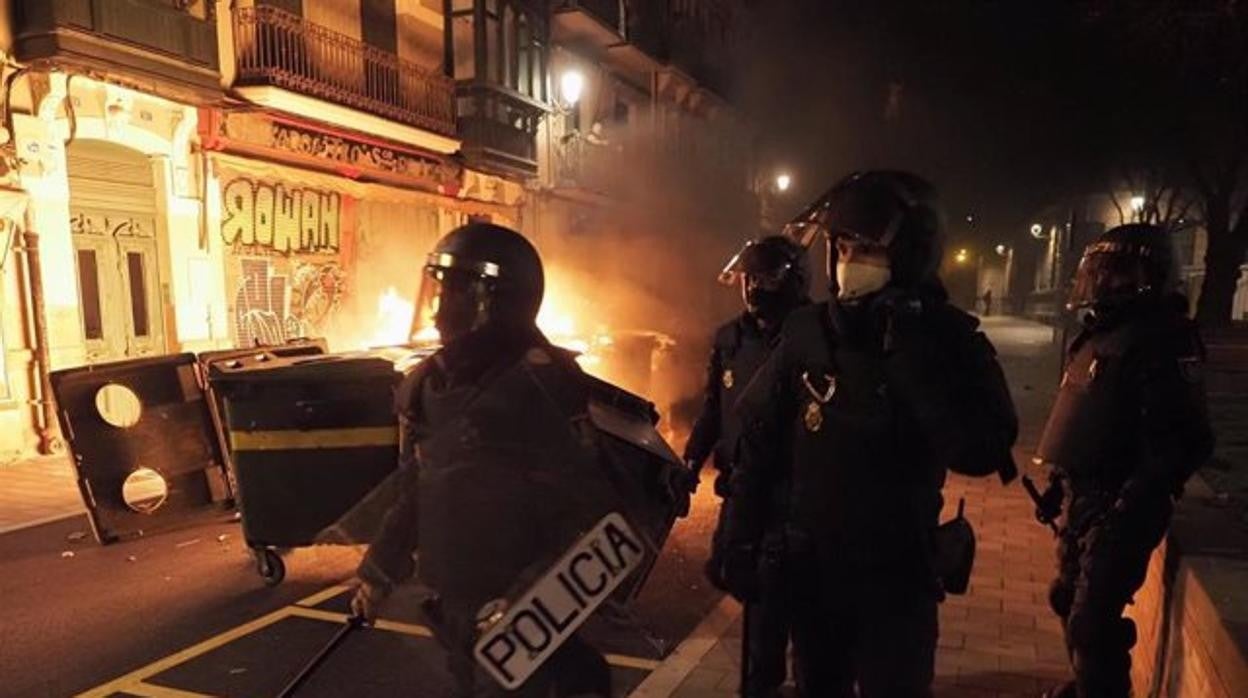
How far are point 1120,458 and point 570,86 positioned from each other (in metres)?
18.9

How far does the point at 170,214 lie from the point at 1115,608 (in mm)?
12258

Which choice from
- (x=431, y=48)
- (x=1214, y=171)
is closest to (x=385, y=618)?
(x=431, y=48)

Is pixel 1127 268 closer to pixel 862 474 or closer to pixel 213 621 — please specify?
pixel 862 474

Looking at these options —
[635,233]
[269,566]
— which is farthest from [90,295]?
[635,233]

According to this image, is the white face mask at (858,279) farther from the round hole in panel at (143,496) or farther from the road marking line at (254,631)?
the round hole in panel at (143,496)

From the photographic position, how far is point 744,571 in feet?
8.41

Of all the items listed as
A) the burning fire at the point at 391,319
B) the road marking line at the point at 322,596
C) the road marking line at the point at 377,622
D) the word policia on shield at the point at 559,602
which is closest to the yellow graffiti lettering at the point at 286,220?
the burning fire at the point at 391,319

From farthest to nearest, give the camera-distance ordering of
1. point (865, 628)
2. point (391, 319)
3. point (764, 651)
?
point (391, 319) < point (764, 651) < point (865, 628)

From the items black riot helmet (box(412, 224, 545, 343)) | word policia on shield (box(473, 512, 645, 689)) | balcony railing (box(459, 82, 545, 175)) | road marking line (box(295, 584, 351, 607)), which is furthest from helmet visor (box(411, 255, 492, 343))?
balcony railing (box(459, 82, 545, 175))

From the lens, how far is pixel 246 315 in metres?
12.9

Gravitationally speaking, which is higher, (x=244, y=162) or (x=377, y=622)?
(x=244, y=162)

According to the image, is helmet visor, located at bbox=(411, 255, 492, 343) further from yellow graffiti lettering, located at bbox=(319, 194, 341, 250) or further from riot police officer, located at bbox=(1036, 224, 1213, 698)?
yellow graffiti lettering, located at bbox=(319, 194, 341, 250)

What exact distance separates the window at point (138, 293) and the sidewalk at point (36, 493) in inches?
104

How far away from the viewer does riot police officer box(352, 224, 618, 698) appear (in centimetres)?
236
